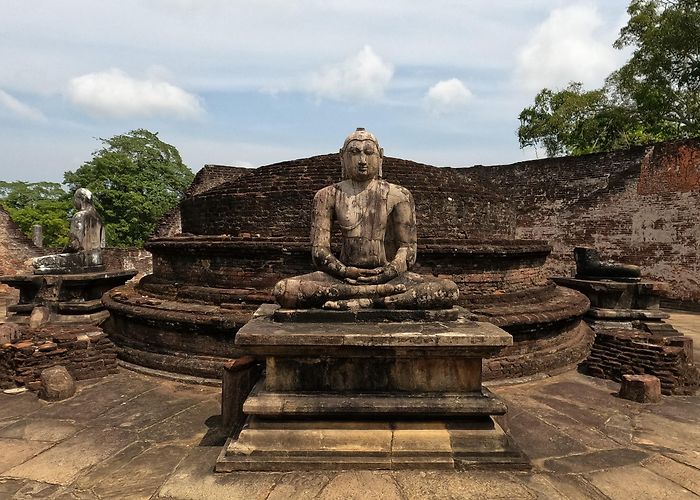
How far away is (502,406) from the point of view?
9.11 ft

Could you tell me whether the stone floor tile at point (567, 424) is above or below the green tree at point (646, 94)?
below

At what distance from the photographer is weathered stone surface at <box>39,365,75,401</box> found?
4.03 meters

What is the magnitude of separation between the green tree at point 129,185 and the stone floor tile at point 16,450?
23.6 m

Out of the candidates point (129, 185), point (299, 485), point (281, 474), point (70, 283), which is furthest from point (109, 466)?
point (129, 185)

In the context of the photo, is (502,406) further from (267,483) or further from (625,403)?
(625,403)

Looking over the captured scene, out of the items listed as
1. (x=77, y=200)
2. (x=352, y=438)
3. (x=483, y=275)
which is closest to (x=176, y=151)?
(x=77, y=200)

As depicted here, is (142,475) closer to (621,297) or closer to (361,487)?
(361,487)

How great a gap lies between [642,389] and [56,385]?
5511 mm

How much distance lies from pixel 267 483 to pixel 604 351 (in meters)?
4.23

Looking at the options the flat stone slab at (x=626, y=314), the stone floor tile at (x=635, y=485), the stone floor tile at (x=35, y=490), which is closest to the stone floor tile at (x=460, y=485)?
the stone floor tile at (x=635, y=485)

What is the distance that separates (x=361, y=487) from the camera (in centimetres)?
243

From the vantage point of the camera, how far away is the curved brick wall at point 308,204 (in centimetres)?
665

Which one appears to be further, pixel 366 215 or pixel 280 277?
pixel 280 277

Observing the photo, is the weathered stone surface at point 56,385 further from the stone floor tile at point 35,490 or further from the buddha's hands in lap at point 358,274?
the buddha's hands in lap at point 358,274
